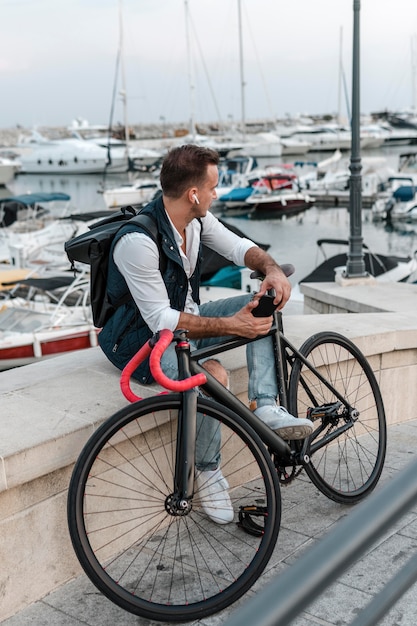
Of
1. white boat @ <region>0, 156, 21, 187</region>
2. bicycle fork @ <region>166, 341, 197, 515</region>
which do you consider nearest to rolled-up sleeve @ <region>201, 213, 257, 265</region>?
bicycle fork @ <region>166, 341, 197, 515</region>

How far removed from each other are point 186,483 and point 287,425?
566mm

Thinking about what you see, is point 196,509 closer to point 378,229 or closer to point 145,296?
point 145,296

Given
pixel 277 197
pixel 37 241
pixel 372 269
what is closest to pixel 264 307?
pixel 372 269

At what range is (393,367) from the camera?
17.1ft

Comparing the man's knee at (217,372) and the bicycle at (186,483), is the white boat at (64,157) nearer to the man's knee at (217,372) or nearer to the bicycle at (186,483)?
the bicycle at (186,483)

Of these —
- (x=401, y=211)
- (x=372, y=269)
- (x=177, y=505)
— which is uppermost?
(x=177, y=505)

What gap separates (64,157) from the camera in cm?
8981

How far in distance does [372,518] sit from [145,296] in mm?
2108

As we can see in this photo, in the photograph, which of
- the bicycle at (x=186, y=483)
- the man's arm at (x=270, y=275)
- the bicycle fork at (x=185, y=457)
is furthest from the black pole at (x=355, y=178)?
the bicycle fork at (x=185, y=457)

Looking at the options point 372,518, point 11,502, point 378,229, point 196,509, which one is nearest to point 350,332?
point 196,509

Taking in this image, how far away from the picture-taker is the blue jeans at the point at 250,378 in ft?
10.9

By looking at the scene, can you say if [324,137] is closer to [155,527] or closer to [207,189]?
[207,189]

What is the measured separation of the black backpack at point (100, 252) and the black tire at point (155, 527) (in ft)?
1.87

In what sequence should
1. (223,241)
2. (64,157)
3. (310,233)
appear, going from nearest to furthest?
(223,241)
(310,233)
(64,157)
